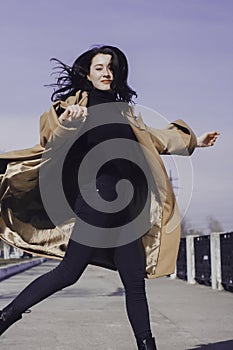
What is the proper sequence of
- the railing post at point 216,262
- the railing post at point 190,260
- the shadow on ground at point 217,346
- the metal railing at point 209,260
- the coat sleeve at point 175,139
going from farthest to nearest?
the railing post at point 190,260, the railing post at point 216,262, the metal railing at point 209,260, the shadow on ground at point 217,346, the coat sleeve at point 175,139

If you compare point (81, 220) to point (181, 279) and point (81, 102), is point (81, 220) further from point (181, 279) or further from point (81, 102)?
point (181, 279)

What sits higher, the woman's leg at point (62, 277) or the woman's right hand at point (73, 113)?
the woman's right hand at point (73, 113)

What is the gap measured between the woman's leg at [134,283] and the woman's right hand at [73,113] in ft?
2.74

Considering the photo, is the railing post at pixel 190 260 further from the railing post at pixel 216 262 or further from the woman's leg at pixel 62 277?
the woman's leg at pixel 62 277

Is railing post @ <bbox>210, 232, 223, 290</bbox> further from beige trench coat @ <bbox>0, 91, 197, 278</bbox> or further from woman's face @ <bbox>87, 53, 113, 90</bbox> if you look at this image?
woman's face @ <bbox>87, 53, 113, 90</bbox>

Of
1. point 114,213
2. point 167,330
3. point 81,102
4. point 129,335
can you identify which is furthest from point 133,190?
point 167,330

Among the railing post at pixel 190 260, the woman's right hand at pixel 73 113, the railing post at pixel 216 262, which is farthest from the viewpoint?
the railing post at pixel 190 260

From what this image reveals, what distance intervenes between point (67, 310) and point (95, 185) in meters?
6.29

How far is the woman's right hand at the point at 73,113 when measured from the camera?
503 centimetres

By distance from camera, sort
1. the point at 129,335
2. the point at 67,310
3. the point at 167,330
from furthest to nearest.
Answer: the point at 67,310, the point at 167,330, the point at 129,335

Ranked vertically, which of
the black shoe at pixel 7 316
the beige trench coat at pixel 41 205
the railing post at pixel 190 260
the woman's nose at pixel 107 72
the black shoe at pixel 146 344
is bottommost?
the railing post at pixel 190 260

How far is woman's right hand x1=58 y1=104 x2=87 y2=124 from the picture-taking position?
5.03 meters

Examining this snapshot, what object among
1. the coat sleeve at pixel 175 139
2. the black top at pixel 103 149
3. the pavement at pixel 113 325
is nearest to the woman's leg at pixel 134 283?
the black top at pixel 103 149

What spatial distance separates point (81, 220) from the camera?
5148mm
